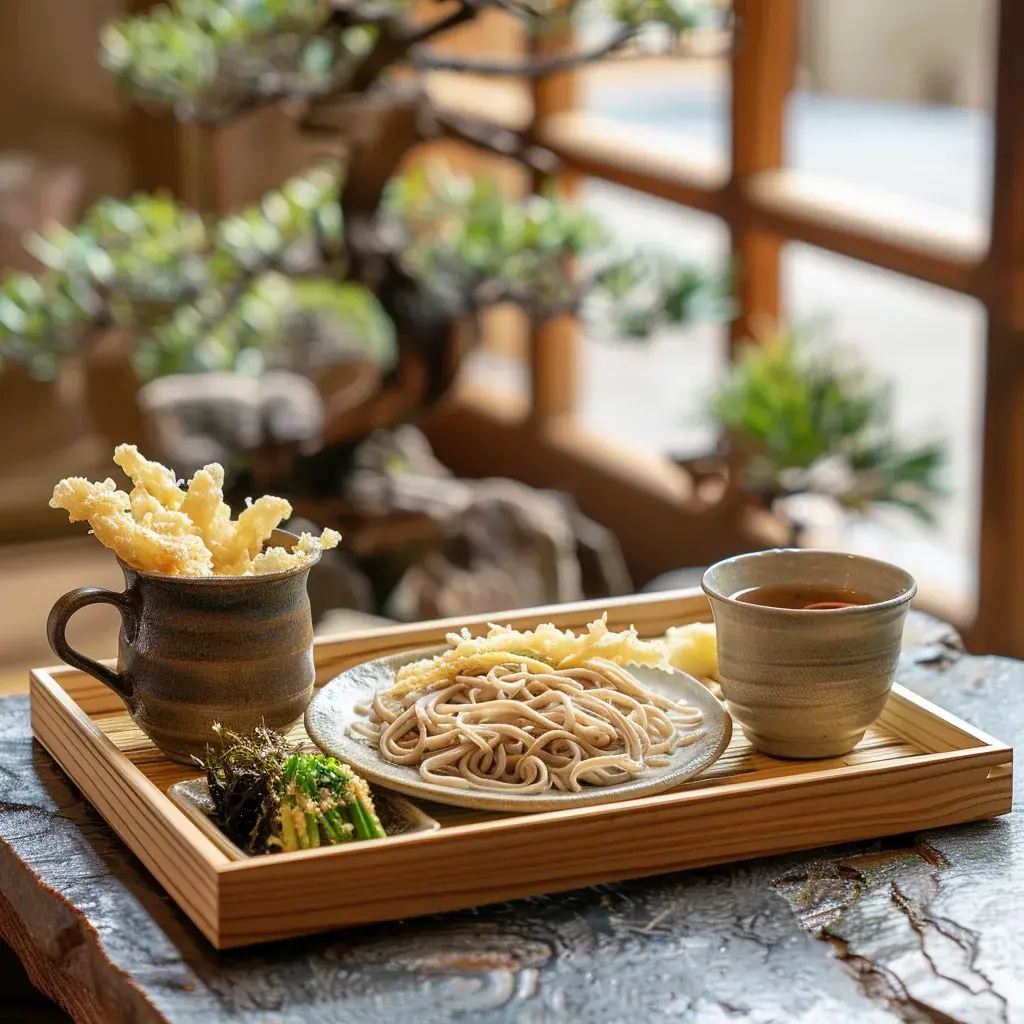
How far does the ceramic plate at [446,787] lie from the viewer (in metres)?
1.26

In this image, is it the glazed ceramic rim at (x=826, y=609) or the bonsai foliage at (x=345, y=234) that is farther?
the bonsai foliage at (x=345, y=234)

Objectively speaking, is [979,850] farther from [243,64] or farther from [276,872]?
[243,64]

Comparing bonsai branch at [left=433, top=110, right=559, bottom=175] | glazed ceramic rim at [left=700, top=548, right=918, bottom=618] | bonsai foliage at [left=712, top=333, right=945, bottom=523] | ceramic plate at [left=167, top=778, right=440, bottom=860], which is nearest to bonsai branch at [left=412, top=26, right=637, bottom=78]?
bonsai branch at [left=433, top=110, right=559, bottom=175]

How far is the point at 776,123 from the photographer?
3553 millimetres

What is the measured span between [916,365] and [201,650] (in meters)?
3.30

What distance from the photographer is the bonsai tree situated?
9.30 ft

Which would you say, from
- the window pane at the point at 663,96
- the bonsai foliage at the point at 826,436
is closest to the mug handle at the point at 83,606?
the bonsai foliage at the point at 826,436

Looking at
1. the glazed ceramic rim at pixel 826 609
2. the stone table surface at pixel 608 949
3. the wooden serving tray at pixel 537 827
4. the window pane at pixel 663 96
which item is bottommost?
the stone table surface at pixel 608 949

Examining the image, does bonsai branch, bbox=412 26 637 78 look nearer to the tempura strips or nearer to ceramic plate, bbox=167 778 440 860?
the tempura strips

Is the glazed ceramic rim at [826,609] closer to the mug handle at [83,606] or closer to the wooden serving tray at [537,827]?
the wooden serving tray at [537,827]

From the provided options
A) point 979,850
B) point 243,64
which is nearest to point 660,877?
point 979,850

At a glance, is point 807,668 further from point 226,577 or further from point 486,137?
point 486,137

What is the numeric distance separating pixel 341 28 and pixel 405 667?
4.88 ft

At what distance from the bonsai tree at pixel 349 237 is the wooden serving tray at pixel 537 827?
60.4 inches
